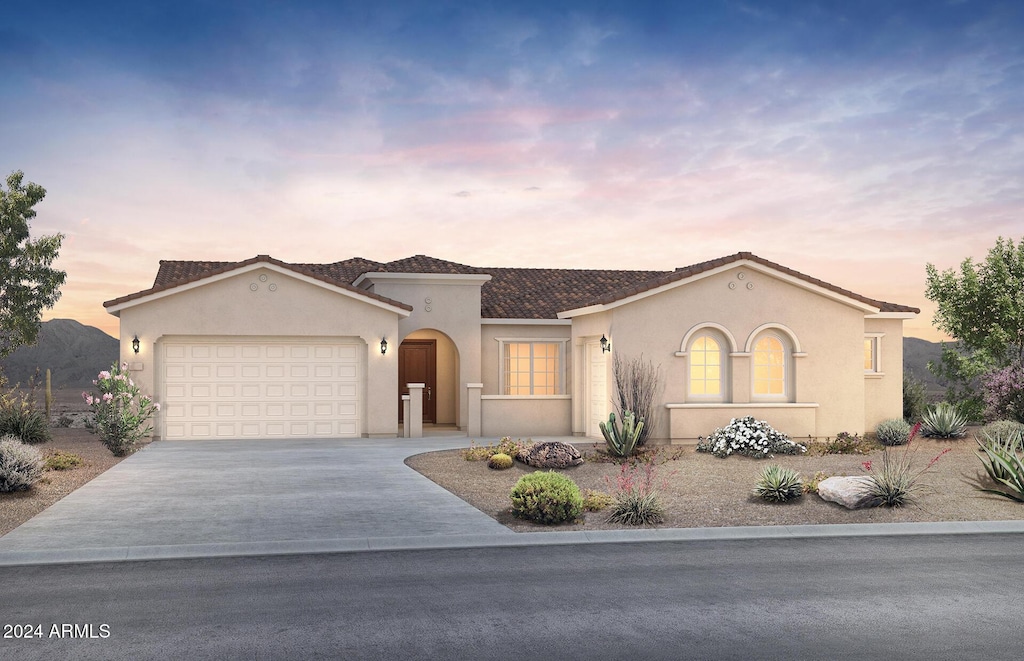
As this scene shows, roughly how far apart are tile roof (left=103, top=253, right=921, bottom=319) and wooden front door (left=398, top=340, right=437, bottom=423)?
2580mm

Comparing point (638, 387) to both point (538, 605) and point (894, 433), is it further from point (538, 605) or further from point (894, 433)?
point (538, 605)

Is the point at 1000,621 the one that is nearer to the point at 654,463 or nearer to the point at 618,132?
the point at 654,463

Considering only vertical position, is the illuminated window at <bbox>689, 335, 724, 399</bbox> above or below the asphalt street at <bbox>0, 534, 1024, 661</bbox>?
above

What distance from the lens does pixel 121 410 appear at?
1933 cm

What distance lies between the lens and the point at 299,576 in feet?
28.0

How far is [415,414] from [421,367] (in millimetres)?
4673

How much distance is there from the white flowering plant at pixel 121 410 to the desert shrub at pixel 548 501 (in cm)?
1086

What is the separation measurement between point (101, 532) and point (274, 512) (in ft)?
7.02

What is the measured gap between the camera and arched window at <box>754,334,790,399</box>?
22.1 metres

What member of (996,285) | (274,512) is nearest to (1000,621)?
(274,512)

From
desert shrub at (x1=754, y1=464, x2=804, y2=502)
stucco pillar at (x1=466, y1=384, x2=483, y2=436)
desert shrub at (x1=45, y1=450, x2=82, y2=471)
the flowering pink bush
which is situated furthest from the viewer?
stucco pillar at (x1=466, y1=384, x2=483, y2=436)

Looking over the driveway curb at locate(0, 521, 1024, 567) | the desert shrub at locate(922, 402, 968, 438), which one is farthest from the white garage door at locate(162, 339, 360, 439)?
the desert shrub at locate(922, 402, 968, 438)

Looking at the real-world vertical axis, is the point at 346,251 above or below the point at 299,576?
above

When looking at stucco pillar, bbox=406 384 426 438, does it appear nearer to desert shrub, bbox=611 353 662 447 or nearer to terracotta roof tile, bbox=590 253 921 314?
terracotta roof tile, bbox=590 253 921 314
